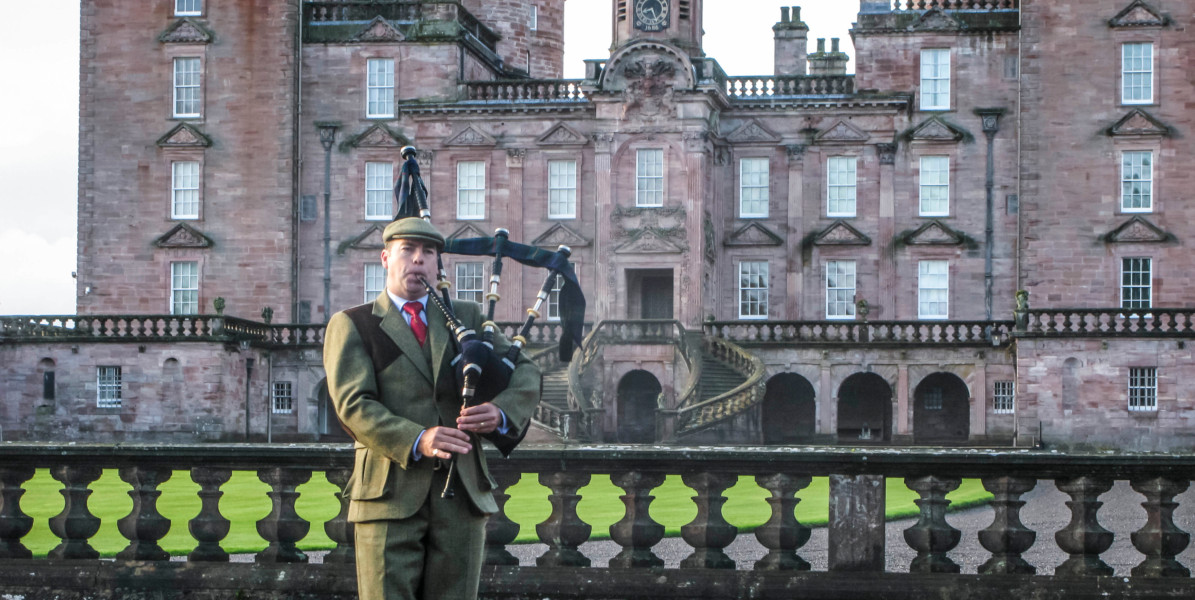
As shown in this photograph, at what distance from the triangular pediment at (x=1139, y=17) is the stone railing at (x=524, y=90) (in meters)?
15.1

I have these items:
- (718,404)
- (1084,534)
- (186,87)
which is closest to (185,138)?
(186,87)

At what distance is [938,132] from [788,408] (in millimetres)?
8882

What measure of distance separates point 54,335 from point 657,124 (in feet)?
58.6

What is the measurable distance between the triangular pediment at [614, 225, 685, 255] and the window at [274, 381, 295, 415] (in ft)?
33.3

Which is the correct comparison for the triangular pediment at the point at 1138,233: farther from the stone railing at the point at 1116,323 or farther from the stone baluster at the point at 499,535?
the stone baluster at the point at 499,535

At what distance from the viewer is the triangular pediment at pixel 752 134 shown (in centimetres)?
4697

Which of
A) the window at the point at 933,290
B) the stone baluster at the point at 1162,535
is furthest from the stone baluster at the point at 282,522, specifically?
the window at the point at 933,290

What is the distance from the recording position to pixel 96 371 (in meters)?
45.0

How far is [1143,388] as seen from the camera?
41.3 m

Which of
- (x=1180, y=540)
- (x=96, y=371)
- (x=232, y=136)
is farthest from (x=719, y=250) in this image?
(x=1180, y=540)

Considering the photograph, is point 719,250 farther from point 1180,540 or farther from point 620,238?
point 1180,540

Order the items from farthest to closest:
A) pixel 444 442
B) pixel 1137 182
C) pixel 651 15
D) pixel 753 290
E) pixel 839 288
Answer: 1. pixel 753 290
2. pixel 839 288
3. pixel 651 15
4. pixel 1137 182
5. pixel 444 442

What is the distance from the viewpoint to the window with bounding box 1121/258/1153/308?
44.2 metres

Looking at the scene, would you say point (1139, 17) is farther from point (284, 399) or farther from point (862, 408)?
point (284, 399)
